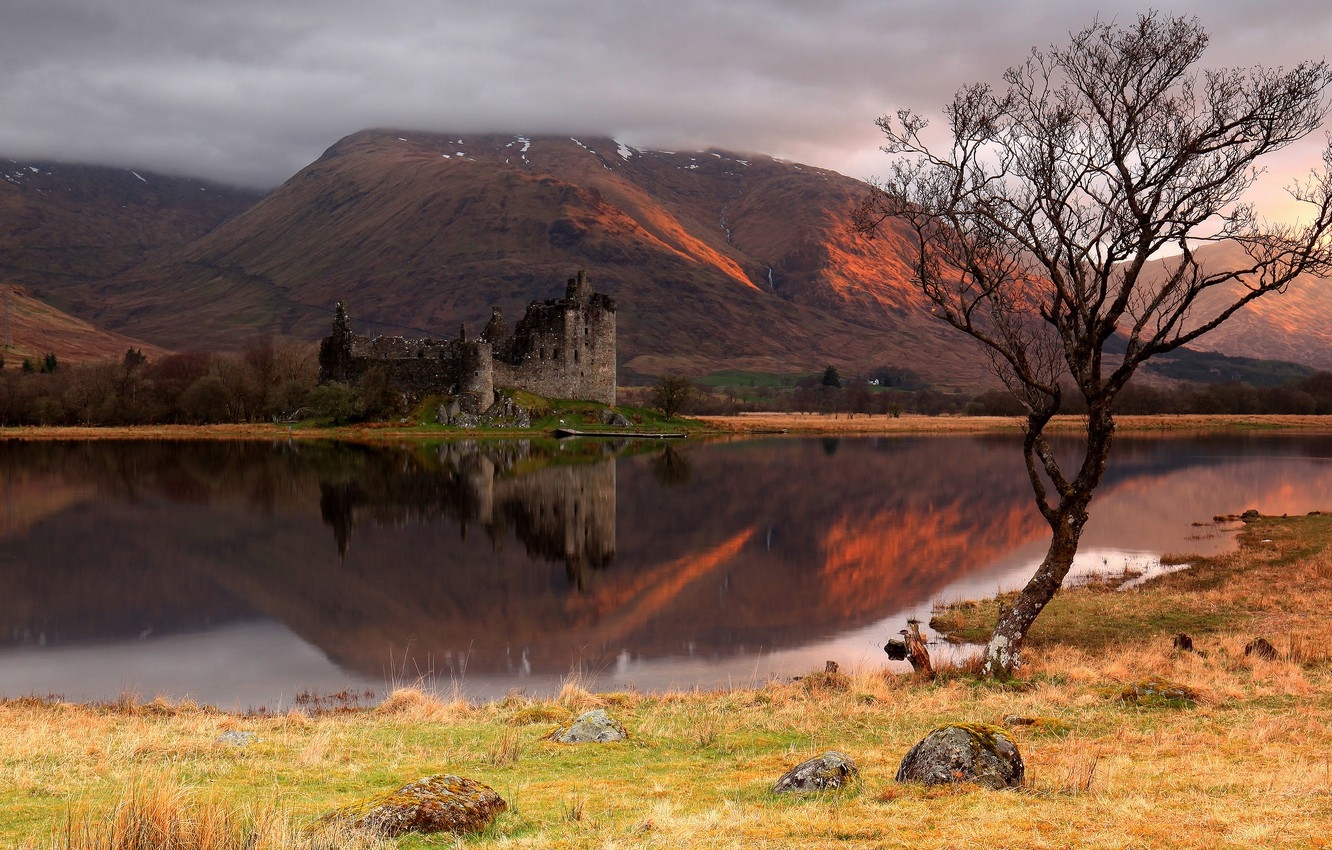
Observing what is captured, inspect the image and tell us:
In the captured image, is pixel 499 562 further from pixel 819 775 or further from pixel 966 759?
pixel 966 759

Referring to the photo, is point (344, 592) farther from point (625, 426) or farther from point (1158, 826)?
point (625, 426)

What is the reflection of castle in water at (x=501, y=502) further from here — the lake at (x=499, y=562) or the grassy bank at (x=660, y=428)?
the grassy bank at (x=660, y=428)

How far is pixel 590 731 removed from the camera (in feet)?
45.5

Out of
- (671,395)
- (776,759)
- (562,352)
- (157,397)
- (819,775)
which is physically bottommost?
(776,759)

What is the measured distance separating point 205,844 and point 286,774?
14.3 ft

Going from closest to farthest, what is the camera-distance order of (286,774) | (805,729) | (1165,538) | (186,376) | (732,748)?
(286,774)
(732,748)
(805,729)
(1165,538)
(186,376)

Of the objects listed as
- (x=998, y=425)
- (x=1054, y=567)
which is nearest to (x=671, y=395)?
(x=998, y=425)

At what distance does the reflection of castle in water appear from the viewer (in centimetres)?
3606

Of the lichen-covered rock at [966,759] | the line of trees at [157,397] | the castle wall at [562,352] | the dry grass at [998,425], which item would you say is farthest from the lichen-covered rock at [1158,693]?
the line of trees at [157,397]

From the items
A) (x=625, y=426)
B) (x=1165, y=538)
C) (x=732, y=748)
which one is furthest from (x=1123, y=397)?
(x=732, y=748)

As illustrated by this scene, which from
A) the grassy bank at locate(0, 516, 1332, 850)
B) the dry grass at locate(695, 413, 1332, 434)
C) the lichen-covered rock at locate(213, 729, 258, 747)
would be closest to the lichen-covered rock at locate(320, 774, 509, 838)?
the grassy bank at locate(0, 516, 1332, 850)

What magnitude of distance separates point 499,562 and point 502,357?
65534mm

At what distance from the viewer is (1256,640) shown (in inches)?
784

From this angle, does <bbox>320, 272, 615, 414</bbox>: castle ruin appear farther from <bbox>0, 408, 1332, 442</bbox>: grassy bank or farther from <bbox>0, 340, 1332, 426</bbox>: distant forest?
<bbox>0, 408, 1332, 442</bbox>: grassy bank
